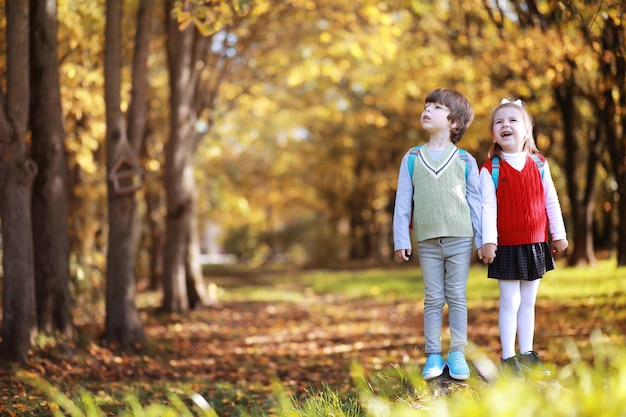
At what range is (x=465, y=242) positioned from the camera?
16.6ft

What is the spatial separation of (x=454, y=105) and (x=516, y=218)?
2.77 ft

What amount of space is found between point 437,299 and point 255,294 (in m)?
14.8

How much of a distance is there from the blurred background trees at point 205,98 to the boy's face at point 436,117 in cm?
202

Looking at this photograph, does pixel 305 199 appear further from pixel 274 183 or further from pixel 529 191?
pixel 529 191

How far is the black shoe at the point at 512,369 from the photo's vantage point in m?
4.88

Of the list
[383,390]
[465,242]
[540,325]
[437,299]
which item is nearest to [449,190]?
[465,242]

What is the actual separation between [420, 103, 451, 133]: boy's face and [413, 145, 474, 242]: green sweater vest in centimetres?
16

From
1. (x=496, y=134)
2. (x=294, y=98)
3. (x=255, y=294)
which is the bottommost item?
(x=255, y=294)

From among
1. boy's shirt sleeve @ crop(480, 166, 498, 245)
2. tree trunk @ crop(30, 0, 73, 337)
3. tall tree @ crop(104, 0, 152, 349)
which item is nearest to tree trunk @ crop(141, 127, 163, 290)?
tall tree @ crop(104, 0, 152, 349)

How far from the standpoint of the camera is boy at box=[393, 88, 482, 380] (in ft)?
16.5

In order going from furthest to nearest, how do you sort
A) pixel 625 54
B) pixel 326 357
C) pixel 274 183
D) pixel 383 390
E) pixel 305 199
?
pixel 305 199 → pixel 274 183 → pixel 326 357 → pixel 625 54 → pixel 383 390

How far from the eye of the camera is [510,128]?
5102 mm

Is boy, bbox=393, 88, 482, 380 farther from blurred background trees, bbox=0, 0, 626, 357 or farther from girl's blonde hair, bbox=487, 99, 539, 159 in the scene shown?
blurred background trees, bbox=0, 0, 626, 357

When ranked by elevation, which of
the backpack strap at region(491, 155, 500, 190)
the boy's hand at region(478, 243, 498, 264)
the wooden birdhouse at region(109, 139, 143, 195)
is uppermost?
the wooden birdhouse at region(109, 139, 143, 195)
